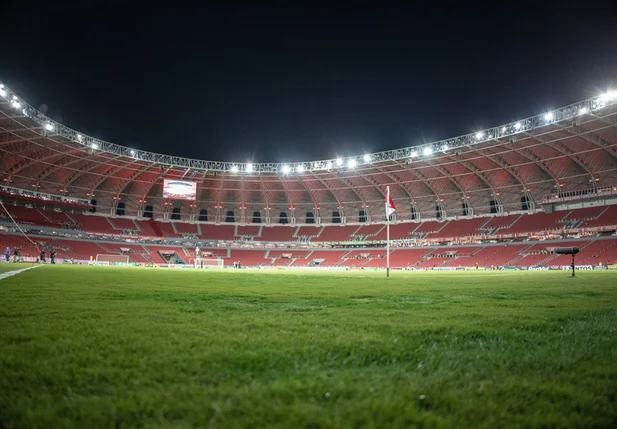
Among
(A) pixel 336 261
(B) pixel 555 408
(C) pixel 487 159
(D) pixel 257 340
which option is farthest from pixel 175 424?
(A) pixel 336 261

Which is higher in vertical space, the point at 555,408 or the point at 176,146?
the point at 176,146

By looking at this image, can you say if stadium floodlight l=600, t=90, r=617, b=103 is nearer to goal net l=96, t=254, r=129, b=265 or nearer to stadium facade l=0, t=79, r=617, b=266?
stadium facade l=0, t=79, r=617, b=266

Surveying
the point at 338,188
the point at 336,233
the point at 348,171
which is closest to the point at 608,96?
the point at 348,171

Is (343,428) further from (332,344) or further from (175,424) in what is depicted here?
(332,344)

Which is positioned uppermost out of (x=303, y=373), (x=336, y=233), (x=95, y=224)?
(x=95, y=224)

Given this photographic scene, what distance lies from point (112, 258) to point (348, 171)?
36.6 metres

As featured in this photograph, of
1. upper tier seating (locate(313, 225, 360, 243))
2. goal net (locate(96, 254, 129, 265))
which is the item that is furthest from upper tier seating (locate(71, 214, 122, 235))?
upper tier seating (locate(313, 225, 360, 243))

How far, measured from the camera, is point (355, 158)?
5100 centimetres

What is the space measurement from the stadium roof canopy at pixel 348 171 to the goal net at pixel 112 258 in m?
13.4

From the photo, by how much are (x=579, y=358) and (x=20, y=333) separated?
13.8ft

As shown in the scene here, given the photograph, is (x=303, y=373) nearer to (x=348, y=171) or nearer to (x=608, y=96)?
(x=608, y=96)

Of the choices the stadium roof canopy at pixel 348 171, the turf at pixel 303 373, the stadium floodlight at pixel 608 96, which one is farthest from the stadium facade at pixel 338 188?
the turf at pixel 303 373

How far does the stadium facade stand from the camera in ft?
136

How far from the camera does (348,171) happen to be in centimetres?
5669
